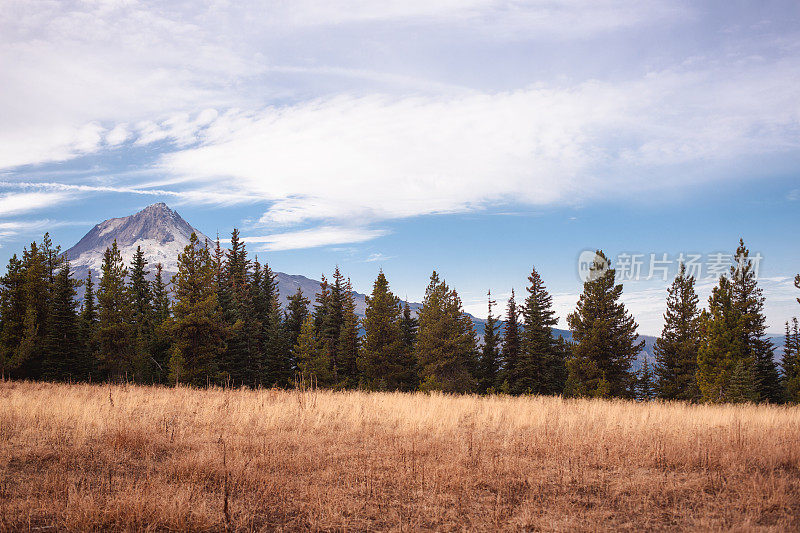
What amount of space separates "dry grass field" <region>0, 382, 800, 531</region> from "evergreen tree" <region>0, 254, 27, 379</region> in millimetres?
32771

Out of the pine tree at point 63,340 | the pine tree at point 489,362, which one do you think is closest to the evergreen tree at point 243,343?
the pine tree at point 63,340

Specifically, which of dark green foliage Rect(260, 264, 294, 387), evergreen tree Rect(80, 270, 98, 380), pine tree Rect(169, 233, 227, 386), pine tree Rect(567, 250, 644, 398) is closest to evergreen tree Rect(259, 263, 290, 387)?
dark green foliage Rect(260, 264, 294, 387)

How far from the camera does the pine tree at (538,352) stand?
43.5 meters

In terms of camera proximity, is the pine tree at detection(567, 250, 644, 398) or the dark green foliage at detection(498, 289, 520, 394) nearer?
the pine tree at detection(567, 250, 644, 398)

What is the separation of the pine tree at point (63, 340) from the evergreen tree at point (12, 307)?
285 cm

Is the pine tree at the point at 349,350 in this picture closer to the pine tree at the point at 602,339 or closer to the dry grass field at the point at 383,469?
the pine tree at the point at 602,339

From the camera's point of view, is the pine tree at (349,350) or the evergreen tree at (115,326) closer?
the evergreen tree at (115,326)

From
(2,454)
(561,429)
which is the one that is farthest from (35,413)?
(561,429)

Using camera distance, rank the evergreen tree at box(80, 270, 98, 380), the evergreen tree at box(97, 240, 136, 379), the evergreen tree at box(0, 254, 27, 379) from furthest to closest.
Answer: the evergreen tree at box(80, 270, 98, 380)
the evergreen tree at box(97, 240, 136, 379)
the evergreen tree at box(0, 254, 27, 379)

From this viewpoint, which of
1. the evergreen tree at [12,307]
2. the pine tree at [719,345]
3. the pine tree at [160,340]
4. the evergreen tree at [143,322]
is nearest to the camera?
the pine tree at [719,345]

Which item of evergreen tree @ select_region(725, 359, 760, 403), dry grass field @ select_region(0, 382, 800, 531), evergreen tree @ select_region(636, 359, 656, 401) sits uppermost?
dry grass field @ select_region(0, 382, 800, 531)

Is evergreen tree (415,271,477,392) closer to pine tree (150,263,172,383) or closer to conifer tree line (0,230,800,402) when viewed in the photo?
conifer tree line (0,230,800,402)

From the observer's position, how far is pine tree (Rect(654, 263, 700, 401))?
4147 cm

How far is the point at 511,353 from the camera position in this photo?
157 ft
